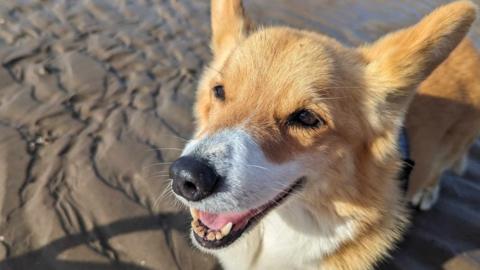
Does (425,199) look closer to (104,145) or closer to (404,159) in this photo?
(404,159)

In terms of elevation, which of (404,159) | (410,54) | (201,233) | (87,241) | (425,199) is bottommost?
(87,241)

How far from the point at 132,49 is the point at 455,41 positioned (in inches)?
148

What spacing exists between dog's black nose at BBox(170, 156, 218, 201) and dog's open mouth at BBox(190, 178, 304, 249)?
1.11ft

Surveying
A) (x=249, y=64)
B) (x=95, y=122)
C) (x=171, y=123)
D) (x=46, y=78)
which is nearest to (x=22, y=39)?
(x=46, y=78)

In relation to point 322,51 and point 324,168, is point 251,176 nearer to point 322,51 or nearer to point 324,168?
point 324,168

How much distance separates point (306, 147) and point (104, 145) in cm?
212

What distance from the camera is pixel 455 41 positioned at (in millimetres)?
2074

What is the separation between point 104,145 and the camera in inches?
141

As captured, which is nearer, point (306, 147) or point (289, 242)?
point (306, 147)

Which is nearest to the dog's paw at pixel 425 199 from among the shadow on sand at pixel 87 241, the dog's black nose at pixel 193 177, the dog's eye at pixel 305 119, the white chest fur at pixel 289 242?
the white chest fur at pixel 289 242

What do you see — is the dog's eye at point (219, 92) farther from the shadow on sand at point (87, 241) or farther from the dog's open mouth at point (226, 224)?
the shadow on sand at point (87, 241)

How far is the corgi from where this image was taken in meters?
1.84

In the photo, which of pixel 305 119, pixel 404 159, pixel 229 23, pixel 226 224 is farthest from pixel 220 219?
pixel 229 23

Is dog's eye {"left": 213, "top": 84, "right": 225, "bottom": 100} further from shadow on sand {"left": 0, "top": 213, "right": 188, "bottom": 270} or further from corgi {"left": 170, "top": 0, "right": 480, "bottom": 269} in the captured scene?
shadow on sand {"left": 0, "top": 213, "right": 188, "bottom": 270}
